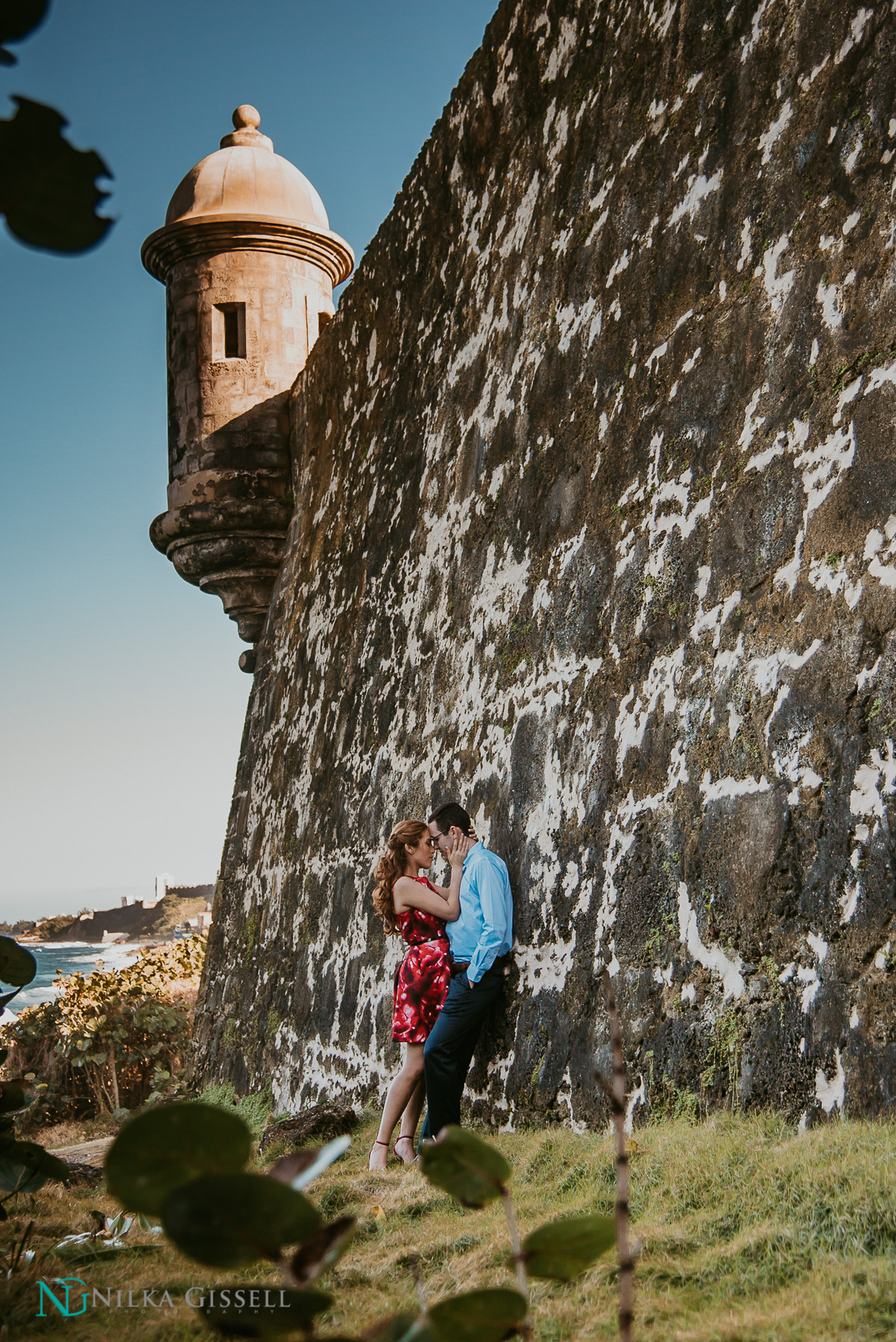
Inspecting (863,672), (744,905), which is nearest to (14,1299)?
(744,905)

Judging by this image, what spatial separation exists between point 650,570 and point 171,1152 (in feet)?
10.6

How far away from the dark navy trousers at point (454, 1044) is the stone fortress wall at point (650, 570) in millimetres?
102

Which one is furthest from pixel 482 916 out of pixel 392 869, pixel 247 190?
pixel 247 190

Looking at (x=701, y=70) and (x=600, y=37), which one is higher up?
(x=600, y=37)

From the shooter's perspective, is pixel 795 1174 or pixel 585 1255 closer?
pixel 585 1255

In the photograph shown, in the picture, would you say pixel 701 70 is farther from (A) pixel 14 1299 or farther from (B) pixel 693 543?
(A) pixel 14 1299

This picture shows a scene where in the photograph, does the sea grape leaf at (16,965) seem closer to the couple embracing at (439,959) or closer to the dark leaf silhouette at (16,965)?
the dark leaf silhouette at (16,965)

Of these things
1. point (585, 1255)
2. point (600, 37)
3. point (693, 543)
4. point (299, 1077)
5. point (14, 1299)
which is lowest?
point (299, 1077)

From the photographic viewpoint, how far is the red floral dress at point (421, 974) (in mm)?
4285

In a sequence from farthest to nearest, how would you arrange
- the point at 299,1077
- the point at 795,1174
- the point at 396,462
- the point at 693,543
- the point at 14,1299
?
1. the point at 396,462
2. the point at 299,1077
3. the point at 693,543
4. the point at 795,1174
5. the point at 14,1299

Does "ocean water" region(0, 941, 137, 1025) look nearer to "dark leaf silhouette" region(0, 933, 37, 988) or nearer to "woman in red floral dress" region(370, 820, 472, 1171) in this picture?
"dark leaf silhouette" region(0, 933, 37, 988)

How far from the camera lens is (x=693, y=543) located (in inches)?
135

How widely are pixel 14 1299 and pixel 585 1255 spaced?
141cm

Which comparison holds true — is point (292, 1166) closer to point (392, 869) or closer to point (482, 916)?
point (482, 916)
